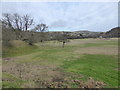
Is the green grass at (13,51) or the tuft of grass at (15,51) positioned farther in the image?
the tuft of grass at (15,51)

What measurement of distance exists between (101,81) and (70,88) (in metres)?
2.38

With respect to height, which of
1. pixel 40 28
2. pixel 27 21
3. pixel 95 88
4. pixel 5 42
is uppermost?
pixel 27 21

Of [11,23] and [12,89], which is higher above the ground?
[11,23]

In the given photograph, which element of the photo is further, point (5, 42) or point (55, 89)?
point (5, 42)

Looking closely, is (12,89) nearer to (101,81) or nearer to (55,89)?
(55,89)

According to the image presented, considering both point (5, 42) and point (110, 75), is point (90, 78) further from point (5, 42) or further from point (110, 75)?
point (5, 42)

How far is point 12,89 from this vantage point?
571 centimetres

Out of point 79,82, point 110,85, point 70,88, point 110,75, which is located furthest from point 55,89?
point 110,75

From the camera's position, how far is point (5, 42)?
24.7 meters

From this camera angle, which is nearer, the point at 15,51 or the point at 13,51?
the point at 13,51

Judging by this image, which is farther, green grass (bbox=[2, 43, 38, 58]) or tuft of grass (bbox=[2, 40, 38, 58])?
tuft of grass (bbox=[2, 40, 38, 58])

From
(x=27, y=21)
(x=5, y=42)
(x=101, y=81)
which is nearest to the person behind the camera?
(x=101, y=81)

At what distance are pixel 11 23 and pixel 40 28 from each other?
39.2ft

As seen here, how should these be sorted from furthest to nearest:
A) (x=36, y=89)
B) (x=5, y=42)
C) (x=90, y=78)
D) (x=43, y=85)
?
(x=5, y=42) < (x=90, y=78) < (x=43, y=85) < (x=36, y=89)
